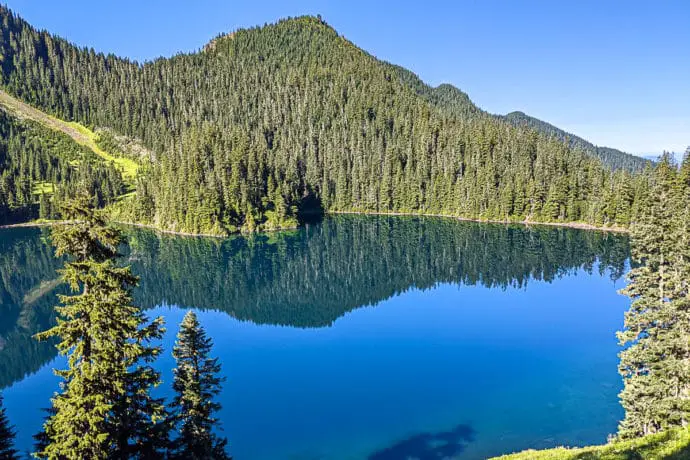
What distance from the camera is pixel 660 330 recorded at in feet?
78.6


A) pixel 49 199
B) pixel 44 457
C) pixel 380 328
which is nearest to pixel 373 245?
pixel 380 328

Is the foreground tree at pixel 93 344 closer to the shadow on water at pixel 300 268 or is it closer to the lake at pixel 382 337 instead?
the lake at pixel 382 337

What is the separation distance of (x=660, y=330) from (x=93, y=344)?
91.0 feet

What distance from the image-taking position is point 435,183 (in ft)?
522

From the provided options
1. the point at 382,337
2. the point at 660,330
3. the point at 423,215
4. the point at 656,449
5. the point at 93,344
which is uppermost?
the point at 423,215

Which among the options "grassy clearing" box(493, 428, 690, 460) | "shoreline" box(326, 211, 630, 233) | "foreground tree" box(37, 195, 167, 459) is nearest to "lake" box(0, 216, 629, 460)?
"shoreline" box(326, 211, 630, 233)

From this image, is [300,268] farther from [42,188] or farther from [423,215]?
[42,188]

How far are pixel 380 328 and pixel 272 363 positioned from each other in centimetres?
1633

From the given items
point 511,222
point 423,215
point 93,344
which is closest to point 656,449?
point 93,344

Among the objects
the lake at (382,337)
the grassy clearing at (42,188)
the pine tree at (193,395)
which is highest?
the grassy clearing at (42,188)

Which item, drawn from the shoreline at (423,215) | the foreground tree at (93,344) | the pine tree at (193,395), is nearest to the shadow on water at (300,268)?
the shoreline at (423,215)

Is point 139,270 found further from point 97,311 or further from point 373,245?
point 97,311

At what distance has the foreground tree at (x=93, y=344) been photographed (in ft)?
53.4

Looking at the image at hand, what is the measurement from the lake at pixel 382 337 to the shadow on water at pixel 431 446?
0.47 ft
